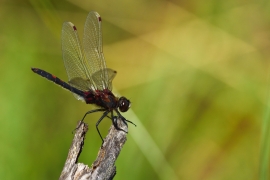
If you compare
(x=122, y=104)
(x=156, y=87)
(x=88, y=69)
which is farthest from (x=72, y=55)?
(x=156, y=87)

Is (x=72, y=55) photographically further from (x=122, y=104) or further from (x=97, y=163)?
(x=97, y=163)

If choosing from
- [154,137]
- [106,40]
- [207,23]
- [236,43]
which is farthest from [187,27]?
[154,137]

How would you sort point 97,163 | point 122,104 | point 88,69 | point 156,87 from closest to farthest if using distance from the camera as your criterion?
point 97,163 < point 122,104 < point 88,69 < point 156,87

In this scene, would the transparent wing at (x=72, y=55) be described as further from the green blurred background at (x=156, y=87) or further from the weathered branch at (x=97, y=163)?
the weathered branch at (x=97, y=163)

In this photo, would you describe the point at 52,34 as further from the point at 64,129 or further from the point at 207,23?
the point at 207,23

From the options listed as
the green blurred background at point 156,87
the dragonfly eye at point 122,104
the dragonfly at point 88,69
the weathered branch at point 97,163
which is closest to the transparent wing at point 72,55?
the dragonfly at point 88,69

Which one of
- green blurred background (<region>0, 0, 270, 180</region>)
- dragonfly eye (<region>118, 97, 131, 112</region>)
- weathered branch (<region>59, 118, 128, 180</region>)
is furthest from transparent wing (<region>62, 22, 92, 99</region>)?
weathered branch (<region>59, 118, 128, 180</region>)
